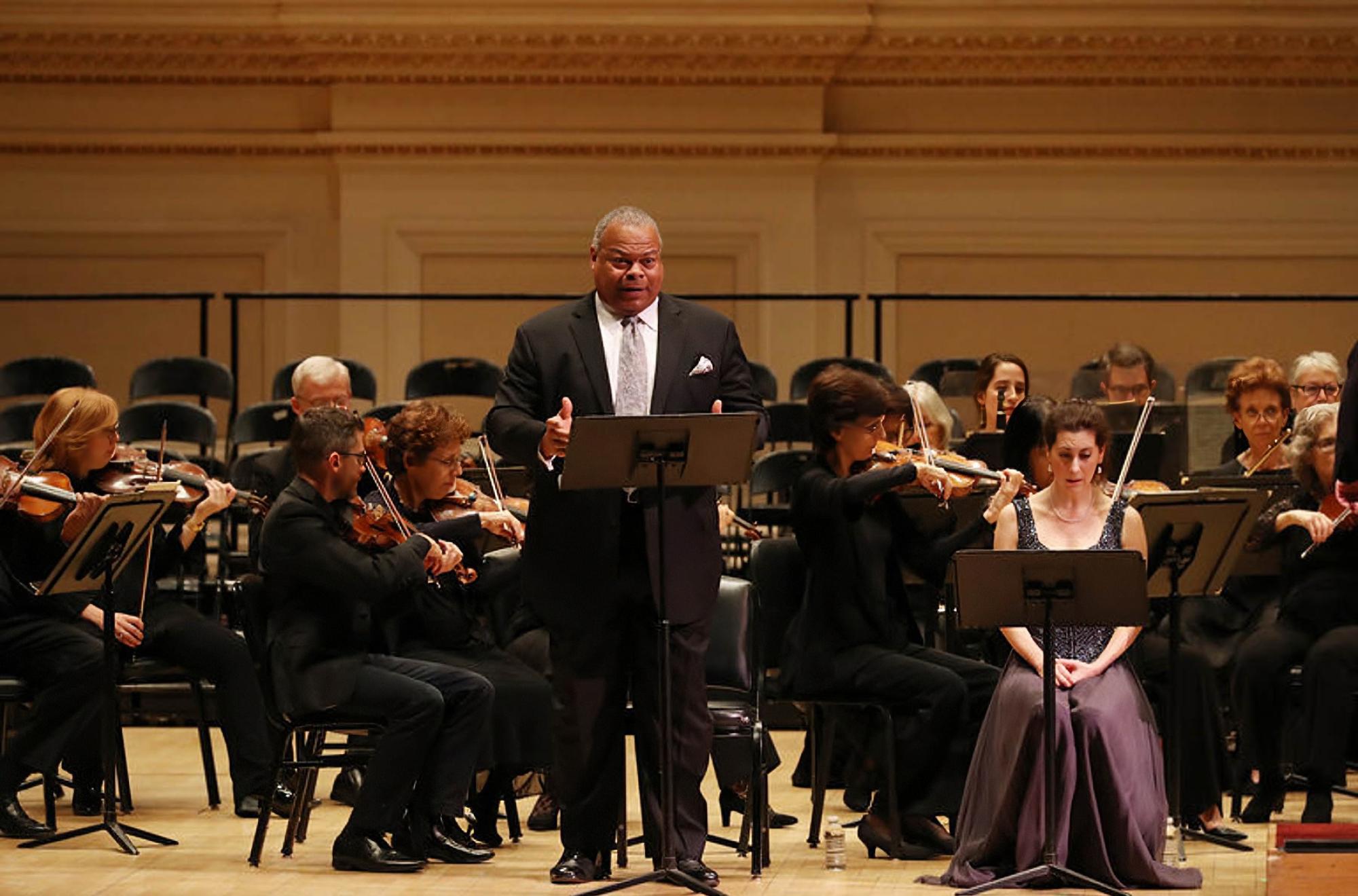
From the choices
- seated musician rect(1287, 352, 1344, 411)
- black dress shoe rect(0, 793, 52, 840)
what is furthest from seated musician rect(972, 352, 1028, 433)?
black dress shoe rect(0, 793, 52, 840)

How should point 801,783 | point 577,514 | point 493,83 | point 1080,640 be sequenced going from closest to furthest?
point 577,514, point 1080,640, point 801,783, point 493,83

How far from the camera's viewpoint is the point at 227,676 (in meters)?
6.33

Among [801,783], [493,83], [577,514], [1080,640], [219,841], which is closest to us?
[577,514]

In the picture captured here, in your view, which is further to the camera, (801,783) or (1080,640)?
(801,783)

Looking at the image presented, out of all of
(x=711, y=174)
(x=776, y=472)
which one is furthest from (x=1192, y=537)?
(x=711, y=174)

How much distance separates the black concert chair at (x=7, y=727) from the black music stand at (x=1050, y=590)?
2.62 m

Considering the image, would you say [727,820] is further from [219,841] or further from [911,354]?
[911,354]

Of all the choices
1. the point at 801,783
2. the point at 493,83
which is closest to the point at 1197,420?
the point at 801,783

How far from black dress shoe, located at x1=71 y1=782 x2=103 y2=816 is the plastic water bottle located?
221 centimetres

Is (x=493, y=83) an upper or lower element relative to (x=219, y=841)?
upper

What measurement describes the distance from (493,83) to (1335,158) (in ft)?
13.0

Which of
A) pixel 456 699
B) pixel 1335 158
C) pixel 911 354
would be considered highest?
pixel 1335 158

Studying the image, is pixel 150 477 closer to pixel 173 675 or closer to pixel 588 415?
pixel 173 675

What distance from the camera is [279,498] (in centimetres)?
548
